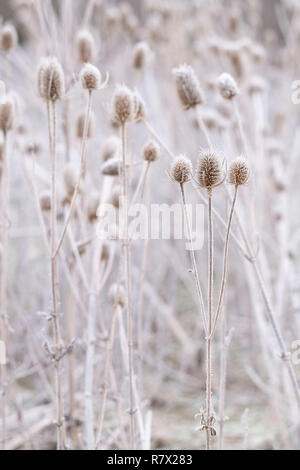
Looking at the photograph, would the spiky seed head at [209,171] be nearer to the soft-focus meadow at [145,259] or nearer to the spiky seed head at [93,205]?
the soft-focus meadow at [145,259]

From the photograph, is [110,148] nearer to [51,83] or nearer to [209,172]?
[51,83]

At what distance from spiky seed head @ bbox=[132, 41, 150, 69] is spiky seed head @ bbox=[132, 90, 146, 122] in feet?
0.69

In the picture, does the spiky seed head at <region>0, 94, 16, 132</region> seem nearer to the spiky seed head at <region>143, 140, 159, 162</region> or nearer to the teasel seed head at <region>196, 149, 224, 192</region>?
the spiky seed head at <region>143, 140, 159, 162</region>

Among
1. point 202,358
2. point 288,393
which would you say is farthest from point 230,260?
point 288,393

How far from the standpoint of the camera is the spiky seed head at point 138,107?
0.60 metres

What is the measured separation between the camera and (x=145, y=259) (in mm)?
686

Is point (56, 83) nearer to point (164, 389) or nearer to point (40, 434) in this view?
point (40, 434)

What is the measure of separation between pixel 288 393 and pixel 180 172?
0.51 meters

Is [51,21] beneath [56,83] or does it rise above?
above

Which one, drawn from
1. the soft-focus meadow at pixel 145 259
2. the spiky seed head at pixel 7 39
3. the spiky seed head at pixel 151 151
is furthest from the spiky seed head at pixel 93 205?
the spiky seed head at pixel 7 39

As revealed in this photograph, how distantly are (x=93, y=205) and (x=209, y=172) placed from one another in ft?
1.03

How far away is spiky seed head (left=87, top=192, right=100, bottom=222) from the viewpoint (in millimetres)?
735

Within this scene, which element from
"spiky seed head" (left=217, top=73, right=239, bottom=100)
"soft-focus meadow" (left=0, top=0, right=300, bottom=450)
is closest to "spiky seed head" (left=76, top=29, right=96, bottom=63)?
"soft-focus meadow" (left=0, top=0, right=300, bottom=450)
